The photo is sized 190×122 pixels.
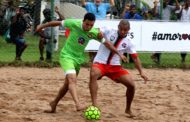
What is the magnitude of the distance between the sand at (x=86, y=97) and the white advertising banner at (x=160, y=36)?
1155 mm

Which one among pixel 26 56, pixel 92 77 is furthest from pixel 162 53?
pixel 92 77

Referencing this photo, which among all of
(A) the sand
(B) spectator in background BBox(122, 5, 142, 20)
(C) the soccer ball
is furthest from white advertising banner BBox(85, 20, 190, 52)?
(C) the soccer ball

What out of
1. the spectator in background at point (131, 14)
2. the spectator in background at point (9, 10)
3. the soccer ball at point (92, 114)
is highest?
the soccer ball at point (92, 114)

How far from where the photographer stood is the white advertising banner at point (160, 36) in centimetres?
1756

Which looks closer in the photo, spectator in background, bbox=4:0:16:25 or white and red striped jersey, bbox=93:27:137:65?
white and red striped jersey, bbox=93:27:137:65

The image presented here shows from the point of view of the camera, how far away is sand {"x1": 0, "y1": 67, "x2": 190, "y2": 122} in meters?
10.2

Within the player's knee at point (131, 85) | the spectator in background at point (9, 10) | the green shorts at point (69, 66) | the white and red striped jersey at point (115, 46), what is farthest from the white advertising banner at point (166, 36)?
the spectator in background at point (9, 10)

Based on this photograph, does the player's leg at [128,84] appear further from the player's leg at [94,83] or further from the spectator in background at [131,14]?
the spectator in background at [131,14]

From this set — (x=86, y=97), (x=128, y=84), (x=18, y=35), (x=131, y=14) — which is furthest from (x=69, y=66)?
(x=131, y=14)

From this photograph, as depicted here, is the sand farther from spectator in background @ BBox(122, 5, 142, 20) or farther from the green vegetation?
spectator in background @ BBox(122, 5, 142, 20)

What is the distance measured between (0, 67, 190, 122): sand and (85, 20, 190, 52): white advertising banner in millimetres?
1155

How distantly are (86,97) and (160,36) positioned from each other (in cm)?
604

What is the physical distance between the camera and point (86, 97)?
40.4 feet

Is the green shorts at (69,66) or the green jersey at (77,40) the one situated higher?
the green jersey at (77,40)
